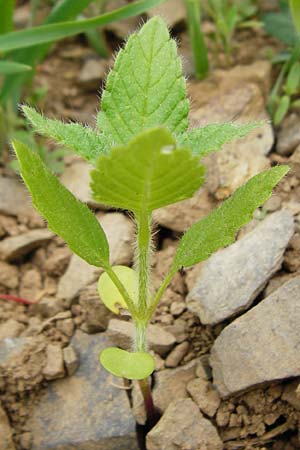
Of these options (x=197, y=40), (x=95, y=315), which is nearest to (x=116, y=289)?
(x=95, y=315)

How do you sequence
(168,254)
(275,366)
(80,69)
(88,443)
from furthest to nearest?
(80,69), (168,254), (88,443), (275,366)

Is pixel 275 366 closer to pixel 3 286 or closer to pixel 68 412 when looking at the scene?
pixel 68 412

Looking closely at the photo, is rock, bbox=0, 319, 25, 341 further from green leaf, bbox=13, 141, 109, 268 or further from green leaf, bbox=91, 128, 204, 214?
green leaf, bbox=91, 128, 204, 214

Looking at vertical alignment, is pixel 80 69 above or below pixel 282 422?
above

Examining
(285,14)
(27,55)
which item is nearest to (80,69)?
(27,55)

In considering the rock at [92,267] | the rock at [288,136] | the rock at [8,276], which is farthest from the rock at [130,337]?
the rock at [288,136]

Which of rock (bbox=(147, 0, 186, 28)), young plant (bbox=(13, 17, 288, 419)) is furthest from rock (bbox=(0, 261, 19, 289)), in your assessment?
rock (bbox=(147, 0, 186, 28))
